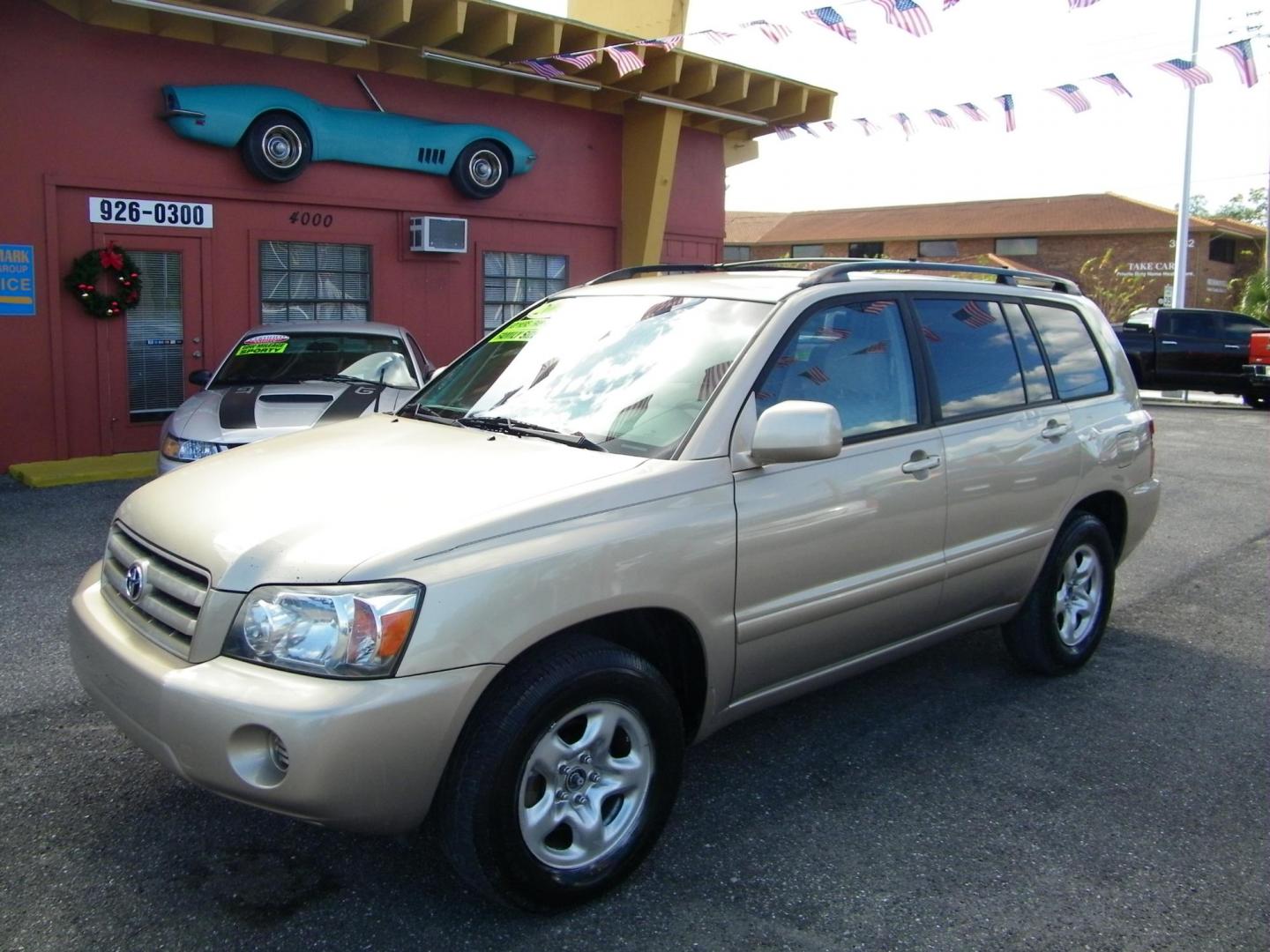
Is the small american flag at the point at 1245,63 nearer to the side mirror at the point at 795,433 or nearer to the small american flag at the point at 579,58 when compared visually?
the small american flag at the point at 579,58

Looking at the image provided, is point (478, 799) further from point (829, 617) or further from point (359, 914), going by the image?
point (829, 617)

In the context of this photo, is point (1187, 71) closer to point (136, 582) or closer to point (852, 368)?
point (852, 368)

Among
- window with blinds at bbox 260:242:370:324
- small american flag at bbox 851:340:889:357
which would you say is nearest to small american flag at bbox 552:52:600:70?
window with blinds at bbox 260:242:370:324

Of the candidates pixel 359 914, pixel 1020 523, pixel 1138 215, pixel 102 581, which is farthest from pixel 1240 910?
pixel 1138 215

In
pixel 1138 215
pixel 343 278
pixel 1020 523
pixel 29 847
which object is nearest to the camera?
pixel 29 847

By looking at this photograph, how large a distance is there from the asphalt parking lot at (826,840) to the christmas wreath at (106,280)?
6165 millimetres

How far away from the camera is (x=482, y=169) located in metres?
13.0

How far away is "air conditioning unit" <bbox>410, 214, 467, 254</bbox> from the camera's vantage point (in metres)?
12.5

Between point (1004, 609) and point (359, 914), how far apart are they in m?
2.91

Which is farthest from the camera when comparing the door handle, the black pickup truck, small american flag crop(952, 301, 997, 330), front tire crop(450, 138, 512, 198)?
the black pickup truck

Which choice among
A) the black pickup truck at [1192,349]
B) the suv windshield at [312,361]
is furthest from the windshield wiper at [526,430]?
the black pickup truck at [1192,349]

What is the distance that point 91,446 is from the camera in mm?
10773

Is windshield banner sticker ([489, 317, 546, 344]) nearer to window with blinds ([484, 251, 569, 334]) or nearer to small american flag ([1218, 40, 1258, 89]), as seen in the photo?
small american flag ([1218, 40, 1258, 89])

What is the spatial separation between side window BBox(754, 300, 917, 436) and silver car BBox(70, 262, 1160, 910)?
1cm
